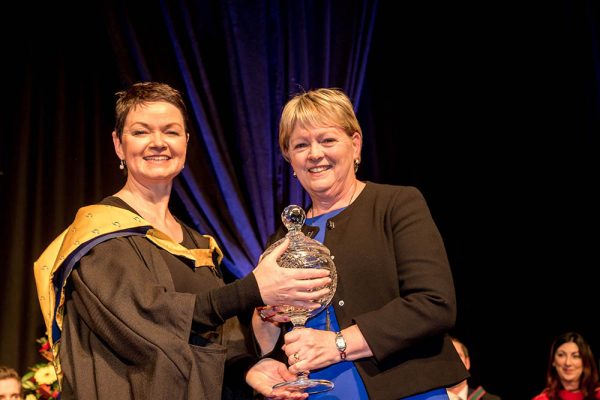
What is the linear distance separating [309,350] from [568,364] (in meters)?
4.19

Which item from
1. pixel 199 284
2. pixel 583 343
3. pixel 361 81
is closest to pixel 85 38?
pixel 361 81

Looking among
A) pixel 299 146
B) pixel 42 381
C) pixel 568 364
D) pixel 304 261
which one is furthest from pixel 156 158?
pixel 568 364

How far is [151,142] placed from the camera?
2703 mm

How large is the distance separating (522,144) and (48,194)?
325cm

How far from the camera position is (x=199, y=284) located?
2578mm

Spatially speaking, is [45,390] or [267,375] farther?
[45,390]

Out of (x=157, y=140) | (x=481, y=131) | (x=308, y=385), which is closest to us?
(x=308, y=385)

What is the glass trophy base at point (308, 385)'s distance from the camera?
6.84 ft

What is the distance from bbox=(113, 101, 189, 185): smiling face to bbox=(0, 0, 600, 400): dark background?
76.8 inches

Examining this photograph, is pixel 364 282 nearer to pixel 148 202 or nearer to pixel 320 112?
pixel 320 112

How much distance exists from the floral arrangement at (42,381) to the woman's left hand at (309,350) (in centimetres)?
213

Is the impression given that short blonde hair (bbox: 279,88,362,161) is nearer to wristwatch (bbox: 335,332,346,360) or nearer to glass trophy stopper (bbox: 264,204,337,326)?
glass trophy stopper (bbox: 264,204,337,326)

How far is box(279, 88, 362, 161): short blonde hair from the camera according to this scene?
7.98 ft

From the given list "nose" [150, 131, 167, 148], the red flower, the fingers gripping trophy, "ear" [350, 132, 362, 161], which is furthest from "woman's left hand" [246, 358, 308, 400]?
the red flower
